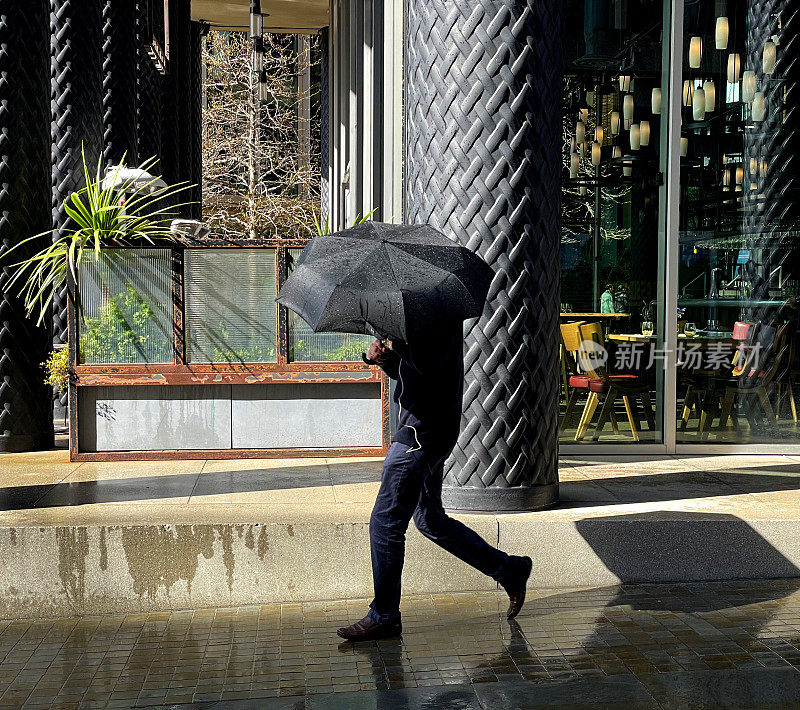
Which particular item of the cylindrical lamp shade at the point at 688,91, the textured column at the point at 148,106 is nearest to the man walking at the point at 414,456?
the cylindrical lamp shade at the point at 688,91

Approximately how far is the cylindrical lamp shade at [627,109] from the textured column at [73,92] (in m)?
5.06

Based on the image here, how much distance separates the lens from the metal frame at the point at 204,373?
299 inches

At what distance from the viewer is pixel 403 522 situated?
15.8ft

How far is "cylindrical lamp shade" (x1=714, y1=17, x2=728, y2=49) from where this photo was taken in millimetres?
8570

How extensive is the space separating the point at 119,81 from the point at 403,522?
936 cm

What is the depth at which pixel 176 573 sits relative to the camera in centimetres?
560

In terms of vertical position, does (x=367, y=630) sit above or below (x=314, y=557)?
below

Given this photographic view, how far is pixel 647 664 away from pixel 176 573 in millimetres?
2534

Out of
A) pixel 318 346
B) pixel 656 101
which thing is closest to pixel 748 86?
pixel 656 101

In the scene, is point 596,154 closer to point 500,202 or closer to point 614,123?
point 614,123

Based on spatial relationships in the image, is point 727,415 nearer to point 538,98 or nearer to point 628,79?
point 628,79

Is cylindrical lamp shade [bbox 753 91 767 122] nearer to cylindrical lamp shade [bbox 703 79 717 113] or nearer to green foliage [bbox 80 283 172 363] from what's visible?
cylindrical lamp shade [bbox 703 79 717 113]

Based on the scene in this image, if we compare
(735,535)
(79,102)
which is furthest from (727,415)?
(79,102)

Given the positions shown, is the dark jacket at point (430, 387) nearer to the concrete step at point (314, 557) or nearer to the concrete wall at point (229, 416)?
the concrete step at point (314, 557)
